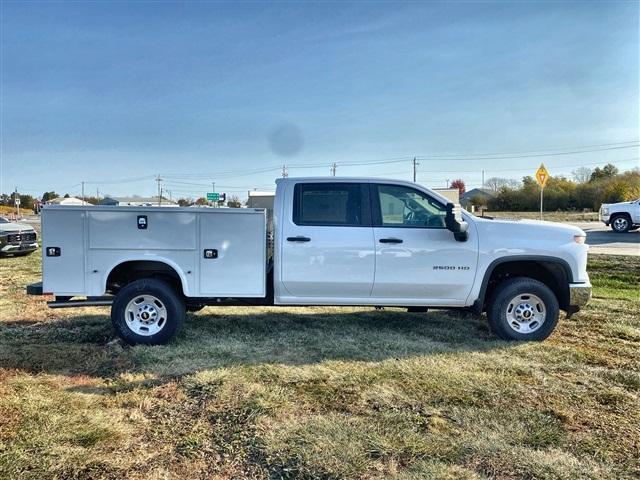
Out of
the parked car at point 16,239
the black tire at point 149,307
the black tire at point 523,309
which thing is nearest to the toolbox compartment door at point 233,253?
the black tire at point 149,307

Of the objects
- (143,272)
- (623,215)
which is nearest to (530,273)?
(143,272)

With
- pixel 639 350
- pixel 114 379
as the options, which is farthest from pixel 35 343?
pixel 639 350

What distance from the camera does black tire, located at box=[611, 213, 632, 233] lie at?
Result: 20.3m

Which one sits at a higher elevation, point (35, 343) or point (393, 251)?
point (393, 251)

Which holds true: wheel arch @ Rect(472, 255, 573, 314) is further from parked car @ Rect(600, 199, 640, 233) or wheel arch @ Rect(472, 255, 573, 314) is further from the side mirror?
parked car @ Rect(600, 199, 640, 233)

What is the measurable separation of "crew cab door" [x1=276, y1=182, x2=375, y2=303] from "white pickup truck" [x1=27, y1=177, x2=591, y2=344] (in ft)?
0.04

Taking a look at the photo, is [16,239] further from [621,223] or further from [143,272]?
[621,223]

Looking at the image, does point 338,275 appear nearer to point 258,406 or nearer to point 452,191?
point 258,406

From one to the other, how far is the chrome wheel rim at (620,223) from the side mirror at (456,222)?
19091mm

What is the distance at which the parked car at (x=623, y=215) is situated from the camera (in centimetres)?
2003

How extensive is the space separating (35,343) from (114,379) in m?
1.75

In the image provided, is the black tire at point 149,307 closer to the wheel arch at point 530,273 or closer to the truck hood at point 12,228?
the wheel arch at point 530,273

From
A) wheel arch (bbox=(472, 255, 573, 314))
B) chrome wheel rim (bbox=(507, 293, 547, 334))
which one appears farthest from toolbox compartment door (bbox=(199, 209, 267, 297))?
chrome wheel rim (bbox=(507, 293, 547, 334))

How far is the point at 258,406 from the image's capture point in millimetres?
3709
